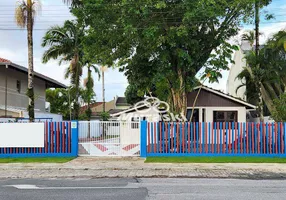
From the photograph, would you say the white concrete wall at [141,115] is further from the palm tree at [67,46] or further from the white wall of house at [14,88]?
the white wall of house at [14,88]

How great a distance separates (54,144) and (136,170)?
517cm

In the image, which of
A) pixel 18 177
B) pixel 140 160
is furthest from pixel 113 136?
pixel 18 177

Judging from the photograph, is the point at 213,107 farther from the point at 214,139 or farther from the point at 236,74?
the point at 236,74

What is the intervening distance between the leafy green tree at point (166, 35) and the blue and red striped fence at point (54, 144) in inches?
205

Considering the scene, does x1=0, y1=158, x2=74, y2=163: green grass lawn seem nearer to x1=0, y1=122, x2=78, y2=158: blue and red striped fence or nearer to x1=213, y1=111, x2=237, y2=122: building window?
x1=0, y1=122, x2=78, y2=158: blue and red striped fence

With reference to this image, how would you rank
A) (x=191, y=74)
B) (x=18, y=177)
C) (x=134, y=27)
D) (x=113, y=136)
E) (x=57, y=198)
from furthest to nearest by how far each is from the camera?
1. (x=191, y=74)
2. (x=134, y=27)
3. (x=113, y=136)
4. (x=18, y=177)
5. (x=57, y=198)

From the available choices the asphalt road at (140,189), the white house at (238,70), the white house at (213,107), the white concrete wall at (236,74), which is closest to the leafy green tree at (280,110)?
the white house at (213,107)

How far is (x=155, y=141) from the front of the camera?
51.9 feet

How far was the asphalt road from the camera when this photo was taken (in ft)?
26.4

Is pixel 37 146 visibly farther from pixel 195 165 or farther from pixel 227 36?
Result: pixel 227 36

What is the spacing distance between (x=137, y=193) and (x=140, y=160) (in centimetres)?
637

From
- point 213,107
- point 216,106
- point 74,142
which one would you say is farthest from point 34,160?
point 216,106

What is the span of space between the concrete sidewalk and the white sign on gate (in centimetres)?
199

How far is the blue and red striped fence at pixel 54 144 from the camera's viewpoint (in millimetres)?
15891
